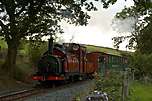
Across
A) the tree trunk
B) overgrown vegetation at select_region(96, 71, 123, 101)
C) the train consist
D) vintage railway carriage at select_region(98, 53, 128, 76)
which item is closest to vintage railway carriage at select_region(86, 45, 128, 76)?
vintage railway carriage at select_region(98, 53, 128, 76)

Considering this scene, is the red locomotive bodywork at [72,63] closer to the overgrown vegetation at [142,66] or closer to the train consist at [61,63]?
the train consist at [61,63]

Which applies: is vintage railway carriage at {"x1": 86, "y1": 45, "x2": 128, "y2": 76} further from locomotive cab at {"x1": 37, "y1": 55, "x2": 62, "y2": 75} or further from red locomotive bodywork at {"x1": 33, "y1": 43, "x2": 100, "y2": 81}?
locomotive cab at {"x1": 37, "y1": 55, "x2": 62, "y2": 75}

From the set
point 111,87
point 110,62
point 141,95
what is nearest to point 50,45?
point 141,95

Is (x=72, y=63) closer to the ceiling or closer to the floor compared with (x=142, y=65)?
closer to the ceiling

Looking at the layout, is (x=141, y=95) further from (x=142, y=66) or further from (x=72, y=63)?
(x=142, y=66)

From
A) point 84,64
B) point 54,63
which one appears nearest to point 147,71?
point 84,64

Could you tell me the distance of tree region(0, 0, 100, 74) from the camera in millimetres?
32469

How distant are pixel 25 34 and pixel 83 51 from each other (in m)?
5.78

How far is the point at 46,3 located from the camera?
34.7 meters

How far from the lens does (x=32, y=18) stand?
109 ft

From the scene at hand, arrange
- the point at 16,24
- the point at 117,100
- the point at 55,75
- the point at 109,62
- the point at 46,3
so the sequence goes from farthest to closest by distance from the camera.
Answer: the point at 109,62, the point at 46,3, the point at 16,24, the point at 55,75, the point at 117,100

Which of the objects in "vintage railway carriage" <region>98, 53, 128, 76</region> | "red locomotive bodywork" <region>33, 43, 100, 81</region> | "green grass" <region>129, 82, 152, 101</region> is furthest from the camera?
"vintage railway carriage" <region>98, 53, 128, 76</region>

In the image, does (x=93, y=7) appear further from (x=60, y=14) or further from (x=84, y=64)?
(x=84, y=64)

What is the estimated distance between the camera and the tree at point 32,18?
32469 mm
